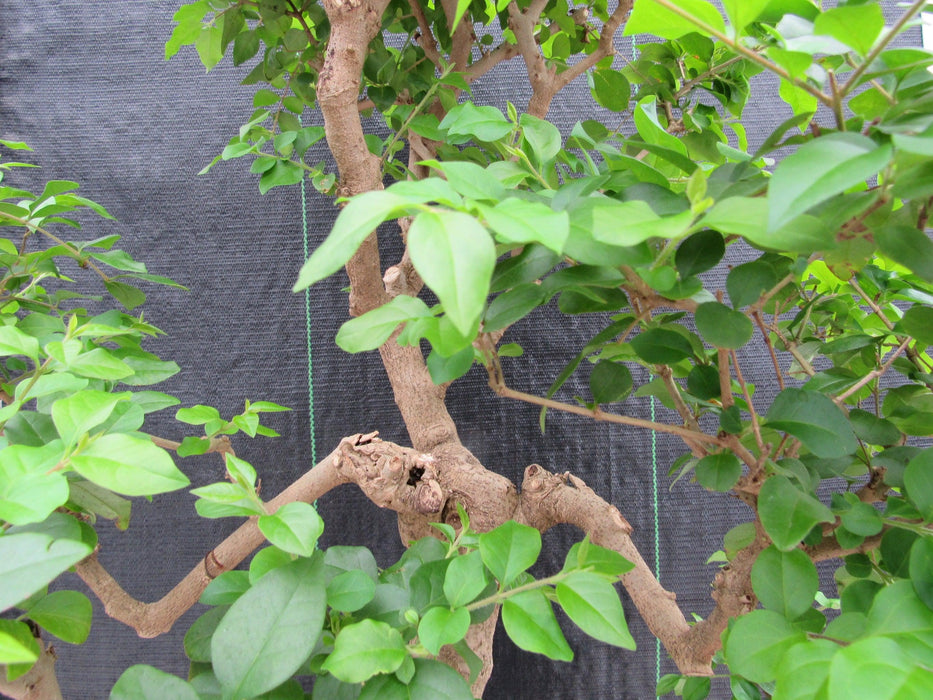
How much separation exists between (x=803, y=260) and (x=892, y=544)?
0.78 ft

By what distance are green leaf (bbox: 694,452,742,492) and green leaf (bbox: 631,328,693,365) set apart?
0.10 meters

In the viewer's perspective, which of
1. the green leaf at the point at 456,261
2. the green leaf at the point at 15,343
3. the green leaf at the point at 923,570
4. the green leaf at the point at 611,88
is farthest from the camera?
the green leaf at the point at 611,88

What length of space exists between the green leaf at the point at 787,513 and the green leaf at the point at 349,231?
1.05 feet

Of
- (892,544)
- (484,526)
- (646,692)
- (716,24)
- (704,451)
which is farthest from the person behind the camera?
(646,692)

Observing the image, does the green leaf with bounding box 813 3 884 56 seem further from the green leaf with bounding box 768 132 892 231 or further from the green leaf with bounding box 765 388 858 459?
the green leaf with bounding box 765 388 858 459

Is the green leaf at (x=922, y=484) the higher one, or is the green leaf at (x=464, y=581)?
the green leaf at (x=922, y=484)

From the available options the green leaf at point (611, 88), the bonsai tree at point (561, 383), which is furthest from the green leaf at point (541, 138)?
the green leaf at point (611, 88)

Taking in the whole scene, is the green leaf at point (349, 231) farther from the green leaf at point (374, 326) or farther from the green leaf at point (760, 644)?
the green leaf at point (760, 644)

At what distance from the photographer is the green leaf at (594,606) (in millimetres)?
355

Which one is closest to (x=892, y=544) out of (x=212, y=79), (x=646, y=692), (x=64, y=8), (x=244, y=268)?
(x=646, y=692)

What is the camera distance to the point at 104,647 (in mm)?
1312

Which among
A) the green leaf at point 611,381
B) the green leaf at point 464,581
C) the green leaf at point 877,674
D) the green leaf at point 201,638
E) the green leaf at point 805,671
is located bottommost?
the green leaf at point 201,638

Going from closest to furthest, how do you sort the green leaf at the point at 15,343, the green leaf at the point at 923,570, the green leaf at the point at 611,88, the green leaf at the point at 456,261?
the green leaf at the point at 456,261 → the green leaf at the point at 923,570 → the green leaf at the point at 15,343 → the green leaf at the point at 611,88

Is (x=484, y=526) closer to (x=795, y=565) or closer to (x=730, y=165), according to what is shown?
(x=795, y=565)
